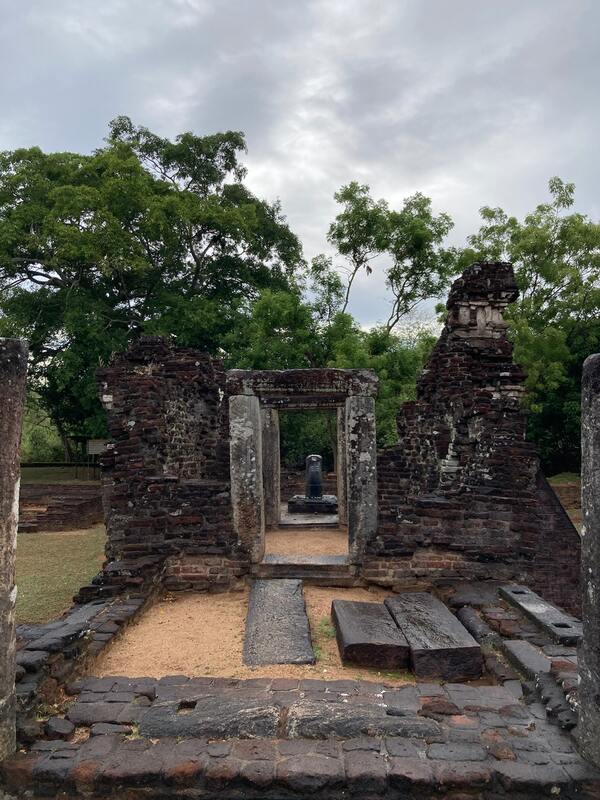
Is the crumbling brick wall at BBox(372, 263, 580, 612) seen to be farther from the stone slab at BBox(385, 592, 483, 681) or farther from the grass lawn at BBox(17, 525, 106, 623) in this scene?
the grass lawn at BBox(17, 525, 106, 623)

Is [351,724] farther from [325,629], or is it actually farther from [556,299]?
[556,299]

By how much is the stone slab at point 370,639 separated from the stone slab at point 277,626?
331 mm

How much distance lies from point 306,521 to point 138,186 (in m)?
12.7

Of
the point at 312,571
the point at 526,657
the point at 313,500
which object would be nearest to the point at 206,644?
the point at 312,571

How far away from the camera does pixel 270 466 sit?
12273 millimetres

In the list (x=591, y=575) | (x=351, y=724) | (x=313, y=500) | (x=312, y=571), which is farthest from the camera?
(x=313, y=500)

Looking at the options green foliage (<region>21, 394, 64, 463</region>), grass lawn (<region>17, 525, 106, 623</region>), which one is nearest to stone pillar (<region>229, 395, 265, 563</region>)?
grass lawn (<region>17, 525, 106, 623</region>)

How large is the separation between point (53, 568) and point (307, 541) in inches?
193

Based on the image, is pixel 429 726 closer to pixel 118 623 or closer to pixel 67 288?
pixel 118 623

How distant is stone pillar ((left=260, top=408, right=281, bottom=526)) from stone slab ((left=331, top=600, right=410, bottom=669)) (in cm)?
640

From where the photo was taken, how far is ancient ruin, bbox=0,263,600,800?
3.29 meters

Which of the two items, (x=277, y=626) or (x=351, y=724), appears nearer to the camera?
(x=351, y=724)

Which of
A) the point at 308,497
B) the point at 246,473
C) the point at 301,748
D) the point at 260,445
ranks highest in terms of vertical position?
the point at 260,445

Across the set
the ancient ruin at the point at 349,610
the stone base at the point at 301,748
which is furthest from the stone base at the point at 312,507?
the stone base at the point at 301,748
